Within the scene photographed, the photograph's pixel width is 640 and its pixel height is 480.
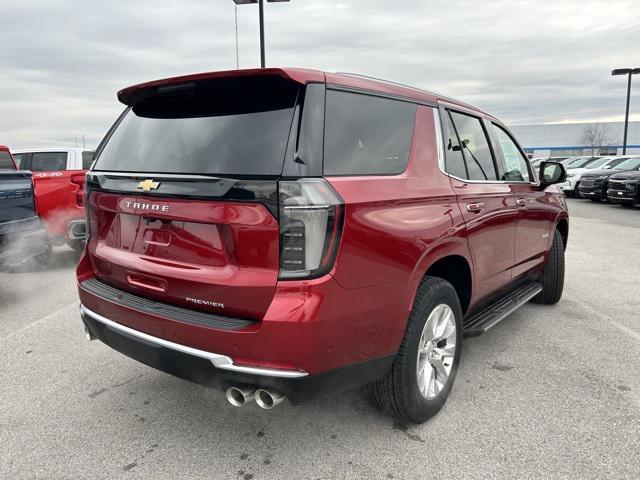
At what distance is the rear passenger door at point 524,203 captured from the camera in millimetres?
3883

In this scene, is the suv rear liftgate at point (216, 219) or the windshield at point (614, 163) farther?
the windshield at point (614, 163)

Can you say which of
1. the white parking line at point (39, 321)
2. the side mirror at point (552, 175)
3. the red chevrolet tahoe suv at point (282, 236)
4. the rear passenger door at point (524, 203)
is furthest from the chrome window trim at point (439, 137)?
the white parking line at point (39, 321)

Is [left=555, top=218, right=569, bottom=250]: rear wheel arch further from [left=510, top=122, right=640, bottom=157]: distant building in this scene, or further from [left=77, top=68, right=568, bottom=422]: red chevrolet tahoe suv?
[left=510, top=122, right=640, bottom=157]: distant building

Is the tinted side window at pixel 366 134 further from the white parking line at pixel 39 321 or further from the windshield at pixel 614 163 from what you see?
the windshield at pixel 614 163

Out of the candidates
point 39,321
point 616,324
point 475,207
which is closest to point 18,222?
point 39,321

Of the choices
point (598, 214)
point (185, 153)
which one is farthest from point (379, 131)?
point (598, 214)

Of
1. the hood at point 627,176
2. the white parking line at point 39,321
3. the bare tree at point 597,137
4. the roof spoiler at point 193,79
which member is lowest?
the white parking line at point 39,321

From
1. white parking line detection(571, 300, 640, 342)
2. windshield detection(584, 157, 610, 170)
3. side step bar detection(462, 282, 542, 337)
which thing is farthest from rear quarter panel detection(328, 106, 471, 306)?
windshield detection(584, 157, 610, 170)

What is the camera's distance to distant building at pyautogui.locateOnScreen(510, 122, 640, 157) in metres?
75.2

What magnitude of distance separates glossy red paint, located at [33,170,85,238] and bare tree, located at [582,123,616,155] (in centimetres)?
7319

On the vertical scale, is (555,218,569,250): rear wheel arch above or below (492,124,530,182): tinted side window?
below

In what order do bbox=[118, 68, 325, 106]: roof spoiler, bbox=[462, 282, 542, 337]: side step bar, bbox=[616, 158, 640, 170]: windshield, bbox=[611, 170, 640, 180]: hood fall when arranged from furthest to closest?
1. bbox=[616, 158, 640, 170]: windshield
2. bbox=[611, 170, 640, 180]: hood
3. bbox=[462, 282, 542, 337]: side step bar
4. bbox=[118, 68, 325, 106]: roof spoiler

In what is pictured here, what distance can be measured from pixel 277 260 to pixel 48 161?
317 inches

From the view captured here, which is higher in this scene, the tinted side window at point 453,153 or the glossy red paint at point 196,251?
the tinted side window at point 453,153
